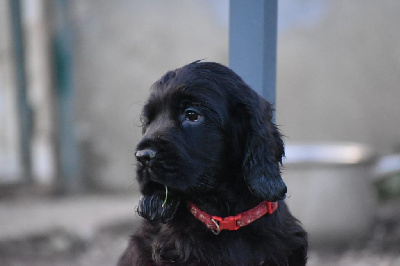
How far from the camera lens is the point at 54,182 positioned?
654cm

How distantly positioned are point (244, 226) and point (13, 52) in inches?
196

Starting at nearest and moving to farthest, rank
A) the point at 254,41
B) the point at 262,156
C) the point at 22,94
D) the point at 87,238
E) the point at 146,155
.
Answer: the point at 146,155 → the point at 262,156 → the point at 254,41 → the point at 87,238 → the point at 22,94

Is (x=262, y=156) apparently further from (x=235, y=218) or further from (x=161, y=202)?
(x=161, y=202)

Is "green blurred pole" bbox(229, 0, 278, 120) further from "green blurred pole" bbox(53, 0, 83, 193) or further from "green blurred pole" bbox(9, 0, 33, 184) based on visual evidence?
"green blurred pole" bbox(9, 0, 33, 184)

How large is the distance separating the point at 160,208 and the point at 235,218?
30 cm

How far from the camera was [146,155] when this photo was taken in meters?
2.16

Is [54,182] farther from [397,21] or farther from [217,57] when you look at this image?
[397,21]

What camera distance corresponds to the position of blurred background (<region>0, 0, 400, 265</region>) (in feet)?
21.3

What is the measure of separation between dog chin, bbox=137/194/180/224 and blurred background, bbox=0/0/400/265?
12.5 feet

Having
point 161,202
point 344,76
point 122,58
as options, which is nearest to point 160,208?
point 161,202

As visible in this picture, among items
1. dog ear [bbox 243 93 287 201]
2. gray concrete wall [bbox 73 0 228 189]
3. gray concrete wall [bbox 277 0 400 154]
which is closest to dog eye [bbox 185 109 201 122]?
dog ear [bbox 243 93 287 201]

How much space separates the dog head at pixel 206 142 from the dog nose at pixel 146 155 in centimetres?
2

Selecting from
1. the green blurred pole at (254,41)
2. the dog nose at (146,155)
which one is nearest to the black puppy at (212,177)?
the dog nose at (146,155)

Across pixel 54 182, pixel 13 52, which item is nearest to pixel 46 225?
pixel 54 182
